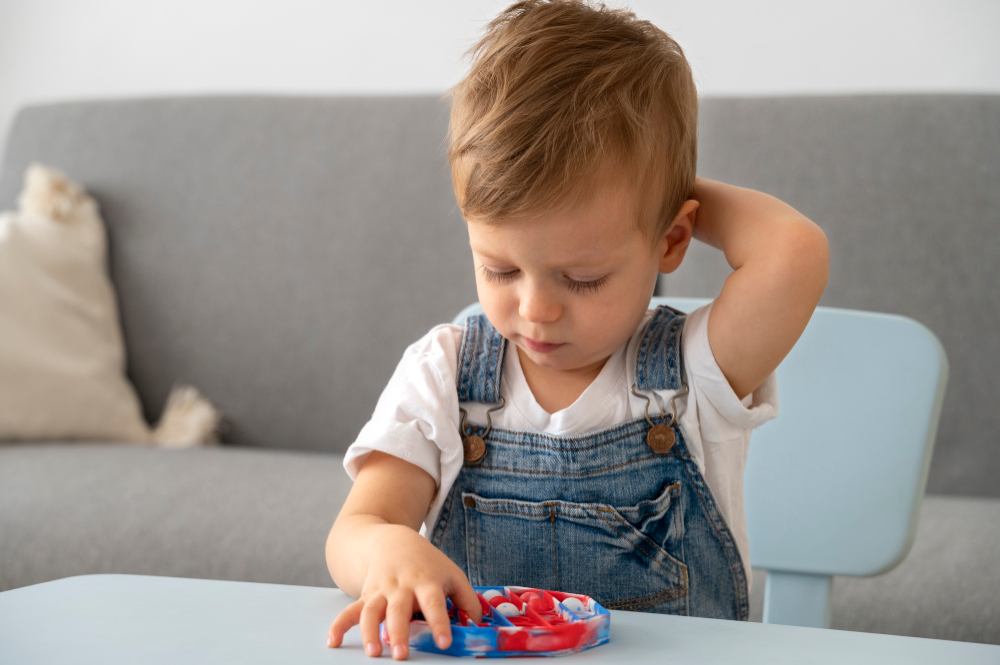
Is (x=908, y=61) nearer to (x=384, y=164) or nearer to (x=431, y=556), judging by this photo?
(x=384, y=164)

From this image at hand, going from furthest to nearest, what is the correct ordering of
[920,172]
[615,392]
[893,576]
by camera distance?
[920,172], [893,576], [615,392]

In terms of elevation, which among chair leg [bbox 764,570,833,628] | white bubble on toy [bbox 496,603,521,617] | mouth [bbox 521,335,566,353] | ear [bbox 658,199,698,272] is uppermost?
ear [bbox 658,199,698,272]

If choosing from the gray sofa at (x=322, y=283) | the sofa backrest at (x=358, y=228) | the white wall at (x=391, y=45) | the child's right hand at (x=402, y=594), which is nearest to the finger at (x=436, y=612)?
the child's right hand at (x=402, y=594)

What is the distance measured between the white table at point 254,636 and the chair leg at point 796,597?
445 mm

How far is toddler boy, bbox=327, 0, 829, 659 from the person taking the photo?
63cm

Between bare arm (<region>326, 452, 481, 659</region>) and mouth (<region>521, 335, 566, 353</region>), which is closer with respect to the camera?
bare arm (<region>326, 452, 481, 659</region>)

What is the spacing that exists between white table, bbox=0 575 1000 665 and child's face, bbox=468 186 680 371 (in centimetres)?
24

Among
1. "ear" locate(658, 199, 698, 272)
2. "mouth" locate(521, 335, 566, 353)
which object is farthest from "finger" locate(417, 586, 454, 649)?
"ear" locate(658, 199, 698, 272)

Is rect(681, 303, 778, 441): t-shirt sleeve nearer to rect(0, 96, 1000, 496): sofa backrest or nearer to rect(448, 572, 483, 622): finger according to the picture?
rect(448, 572, 483, 622): finger

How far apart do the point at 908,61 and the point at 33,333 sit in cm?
178

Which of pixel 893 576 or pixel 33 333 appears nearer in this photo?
pixel 893 576

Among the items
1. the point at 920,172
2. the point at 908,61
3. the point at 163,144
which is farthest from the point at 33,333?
the point at 908,61

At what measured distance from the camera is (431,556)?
50cm

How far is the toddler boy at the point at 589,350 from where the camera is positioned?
628 millimetres
